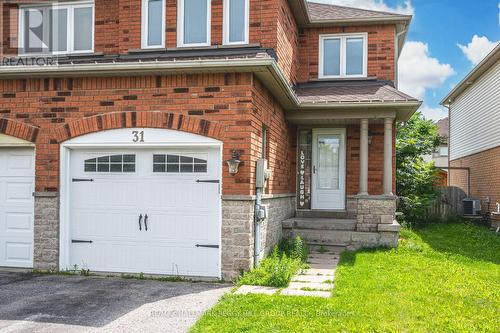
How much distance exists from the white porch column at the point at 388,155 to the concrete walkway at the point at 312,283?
237cm

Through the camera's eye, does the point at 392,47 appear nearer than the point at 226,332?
No

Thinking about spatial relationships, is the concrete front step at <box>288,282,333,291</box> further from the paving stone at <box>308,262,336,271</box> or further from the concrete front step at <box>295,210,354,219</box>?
the concrete front step at <box>295,210,354,219</box>

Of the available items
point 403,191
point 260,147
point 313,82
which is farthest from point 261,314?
point 403,191

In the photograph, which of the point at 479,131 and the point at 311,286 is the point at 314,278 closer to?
the point at 311,286

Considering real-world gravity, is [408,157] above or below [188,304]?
above

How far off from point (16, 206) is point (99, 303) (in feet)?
10.6

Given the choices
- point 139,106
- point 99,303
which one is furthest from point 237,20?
point 99,303

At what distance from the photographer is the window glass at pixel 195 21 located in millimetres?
9125

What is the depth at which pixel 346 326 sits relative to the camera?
5082mm

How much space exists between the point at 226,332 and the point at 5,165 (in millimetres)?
5563

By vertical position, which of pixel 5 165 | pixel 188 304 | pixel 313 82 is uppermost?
pixel 313 82

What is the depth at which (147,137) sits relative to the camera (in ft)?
25.0

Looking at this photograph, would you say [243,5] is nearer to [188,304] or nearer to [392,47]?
[392,47]

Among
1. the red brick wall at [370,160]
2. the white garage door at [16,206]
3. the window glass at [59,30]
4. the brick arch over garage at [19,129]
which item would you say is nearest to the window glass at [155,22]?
the window glass at [59,30]
